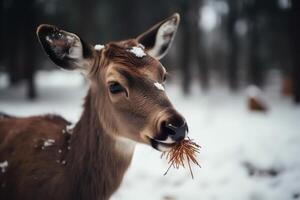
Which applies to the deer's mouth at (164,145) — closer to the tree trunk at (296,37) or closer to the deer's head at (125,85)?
the deer's head at (125,85)

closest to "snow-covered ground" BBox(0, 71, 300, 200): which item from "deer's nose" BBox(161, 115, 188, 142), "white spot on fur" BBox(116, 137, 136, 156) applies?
"white spot on fur" BBox(116, 137, 136, 156)

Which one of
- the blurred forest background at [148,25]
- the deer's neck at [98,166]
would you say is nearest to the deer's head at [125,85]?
the deer's neck at [98,166]

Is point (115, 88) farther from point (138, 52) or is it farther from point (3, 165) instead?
point (3, 165)

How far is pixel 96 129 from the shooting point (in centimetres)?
367

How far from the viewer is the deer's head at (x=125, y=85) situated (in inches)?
113

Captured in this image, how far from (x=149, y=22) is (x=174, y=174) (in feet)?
75.2

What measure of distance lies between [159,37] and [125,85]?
113cm

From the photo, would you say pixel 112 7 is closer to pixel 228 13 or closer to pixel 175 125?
pixel 228 13

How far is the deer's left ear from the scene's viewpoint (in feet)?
13.5

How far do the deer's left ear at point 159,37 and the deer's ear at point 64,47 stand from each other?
0.72 m

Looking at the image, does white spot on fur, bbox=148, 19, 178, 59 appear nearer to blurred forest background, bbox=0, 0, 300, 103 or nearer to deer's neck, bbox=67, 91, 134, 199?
deer's neck, bbox=67, 91, 134, 199

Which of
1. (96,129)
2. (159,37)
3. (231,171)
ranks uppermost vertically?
(231,171)

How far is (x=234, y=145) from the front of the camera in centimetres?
790

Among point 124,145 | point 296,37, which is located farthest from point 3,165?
point 296,37
